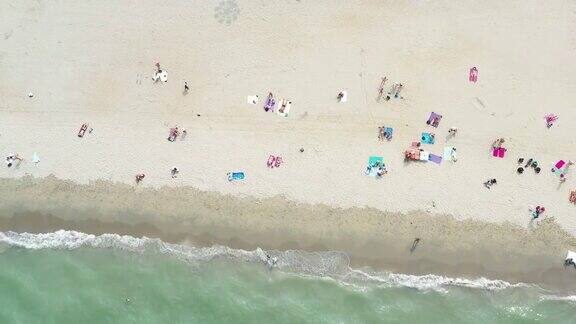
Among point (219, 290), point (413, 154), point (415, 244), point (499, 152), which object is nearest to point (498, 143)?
point (499, 152)

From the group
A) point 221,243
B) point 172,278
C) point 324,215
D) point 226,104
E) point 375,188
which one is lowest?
point 172,278

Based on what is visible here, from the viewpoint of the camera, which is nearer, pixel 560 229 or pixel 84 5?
pixel 560 229

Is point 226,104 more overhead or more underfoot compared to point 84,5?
more underfoot

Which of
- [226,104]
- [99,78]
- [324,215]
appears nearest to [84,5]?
[99,78]

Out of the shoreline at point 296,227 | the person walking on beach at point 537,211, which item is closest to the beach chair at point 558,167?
the person walking on beach at point 537,211

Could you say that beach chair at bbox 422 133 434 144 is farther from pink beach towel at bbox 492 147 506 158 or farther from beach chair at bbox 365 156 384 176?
pink beach towel at bbox 492 147 506 158

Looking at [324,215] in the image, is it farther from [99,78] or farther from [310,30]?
[99,78]

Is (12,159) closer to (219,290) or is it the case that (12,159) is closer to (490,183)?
(219,290)
